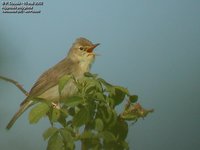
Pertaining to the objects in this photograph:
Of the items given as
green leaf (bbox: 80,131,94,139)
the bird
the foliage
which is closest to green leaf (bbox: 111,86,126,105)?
the foliage

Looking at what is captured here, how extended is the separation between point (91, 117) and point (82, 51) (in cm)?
64

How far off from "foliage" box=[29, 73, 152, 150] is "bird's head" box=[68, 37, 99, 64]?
46 cm

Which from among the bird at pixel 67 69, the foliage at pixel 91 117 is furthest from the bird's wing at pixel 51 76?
the foliage at pixel 91 117

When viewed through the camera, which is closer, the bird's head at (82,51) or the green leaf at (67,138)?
the green leaf at (67,138)

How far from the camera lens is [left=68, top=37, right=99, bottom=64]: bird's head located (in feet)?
4.15

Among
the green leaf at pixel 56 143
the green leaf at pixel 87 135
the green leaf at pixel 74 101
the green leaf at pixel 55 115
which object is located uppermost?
the green leaf at pixel 74 101

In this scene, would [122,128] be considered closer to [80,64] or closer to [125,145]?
[125,145]

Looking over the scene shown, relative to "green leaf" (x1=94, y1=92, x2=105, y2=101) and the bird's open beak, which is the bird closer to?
the bird's open beak

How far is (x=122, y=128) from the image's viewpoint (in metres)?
0.77

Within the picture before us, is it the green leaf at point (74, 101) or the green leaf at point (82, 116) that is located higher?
the green leaf at point (74, 101)

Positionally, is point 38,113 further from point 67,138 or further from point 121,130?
point 121,130

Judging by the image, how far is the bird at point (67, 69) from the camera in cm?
123

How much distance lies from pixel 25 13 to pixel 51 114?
0.55m

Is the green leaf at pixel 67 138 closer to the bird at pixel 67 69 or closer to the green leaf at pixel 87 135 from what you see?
the green leaf at pixel 87 135
